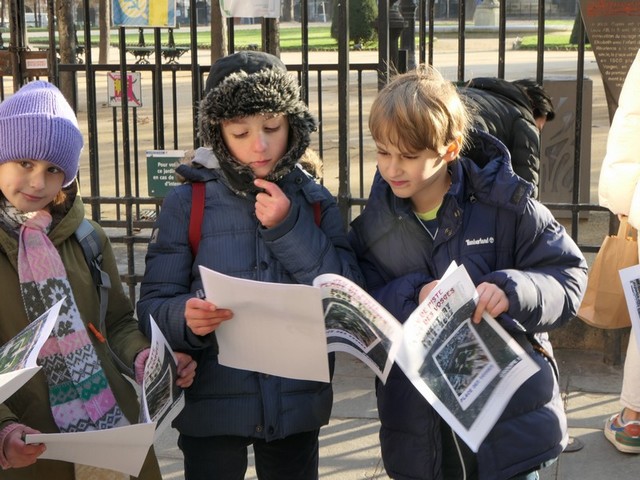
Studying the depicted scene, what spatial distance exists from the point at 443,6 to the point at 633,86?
37.9m

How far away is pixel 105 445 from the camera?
2326 millimetres

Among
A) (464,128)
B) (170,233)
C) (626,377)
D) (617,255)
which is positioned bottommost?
(626,377)

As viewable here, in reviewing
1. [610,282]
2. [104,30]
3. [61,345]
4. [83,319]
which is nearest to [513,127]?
[610,282]

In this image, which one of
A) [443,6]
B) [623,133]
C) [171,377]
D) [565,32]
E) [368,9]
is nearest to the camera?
[171,377]

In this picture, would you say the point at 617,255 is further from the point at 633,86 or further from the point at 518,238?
the point at 518,238

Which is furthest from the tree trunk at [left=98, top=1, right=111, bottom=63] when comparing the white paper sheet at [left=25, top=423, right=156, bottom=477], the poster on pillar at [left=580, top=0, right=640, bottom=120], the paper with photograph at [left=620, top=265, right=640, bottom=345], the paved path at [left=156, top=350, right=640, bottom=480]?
the white paper sheet at [left=25, top=423, right=156, bottom=477]

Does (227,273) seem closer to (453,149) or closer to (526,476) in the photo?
(453,149)

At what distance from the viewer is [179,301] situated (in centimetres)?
282

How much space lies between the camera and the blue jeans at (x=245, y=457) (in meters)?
2.99

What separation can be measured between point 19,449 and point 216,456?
716 mm

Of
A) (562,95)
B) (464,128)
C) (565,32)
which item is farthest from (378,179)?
(565,32)

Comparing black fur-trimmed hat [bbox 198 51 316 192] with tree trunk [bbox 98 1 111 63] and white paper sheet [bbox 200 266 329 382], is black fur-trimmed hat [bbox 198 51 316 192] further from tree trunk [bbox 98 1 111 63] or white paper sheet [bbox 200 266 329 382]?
tree trunk [bbox 98 1 111 63]

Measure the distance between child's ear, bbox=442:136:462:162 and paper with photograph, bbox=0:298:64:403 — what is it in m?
1.07

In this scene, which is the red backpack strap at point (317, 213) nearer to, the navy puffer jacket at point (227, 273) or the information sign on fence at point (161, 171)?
the navy puffer jacket at point (227, 273)
